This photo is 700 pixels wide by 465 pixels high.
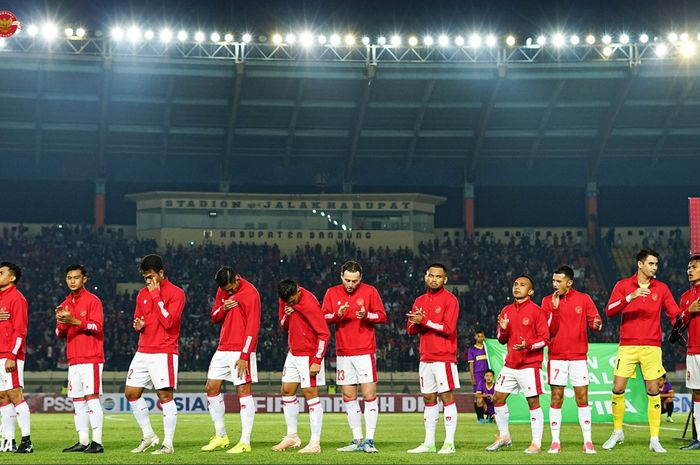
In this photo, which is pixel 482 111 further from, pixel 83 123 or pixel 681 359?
pixel 83 123

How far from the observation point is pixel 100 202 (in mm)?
50781

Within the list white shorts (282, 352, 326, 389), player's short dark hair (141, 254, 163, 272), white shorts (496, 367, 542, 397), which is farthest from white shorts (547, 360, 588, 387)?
player's short dark hair (141, 254, 163, 272)

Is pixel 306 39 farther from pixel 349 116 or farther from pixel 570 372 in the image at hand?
pixel 570 372

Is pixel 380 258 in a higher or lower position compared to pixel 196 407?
higher

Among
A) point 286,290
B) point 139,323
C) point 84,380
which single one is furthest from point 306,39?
point 84,380

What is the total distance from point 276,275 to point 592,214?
16.6 meters

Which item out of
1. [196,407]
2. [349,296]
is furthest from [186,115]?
[349,296]

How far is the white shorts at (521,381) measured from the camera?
14.8 meters

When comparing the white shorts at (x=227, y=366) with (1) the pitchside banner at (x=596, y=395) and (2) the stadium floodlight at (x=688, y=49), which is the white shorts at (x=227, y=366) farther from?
(2) the stadium floodlight at (x=688, y=49)

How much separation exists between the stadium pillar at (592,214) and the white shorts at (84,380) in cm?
4129

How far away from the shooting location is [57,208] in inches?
2016

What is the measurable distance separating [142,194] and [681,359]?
25535 mm

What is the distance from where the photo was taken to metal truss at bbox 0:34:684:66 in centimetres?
4281

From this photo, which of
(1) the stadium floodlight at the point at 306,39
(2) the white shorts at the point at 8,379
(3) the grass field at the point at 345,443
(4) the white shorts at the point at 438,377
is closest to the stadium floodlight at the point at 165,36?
(1) the stadium floodlight at the point at 306,39
